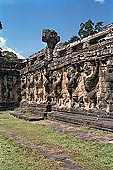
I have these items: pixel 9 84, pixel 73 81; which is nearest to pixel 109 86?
pixel 73 81

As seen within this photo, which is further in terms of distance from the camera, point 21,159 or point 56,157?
point 56,157

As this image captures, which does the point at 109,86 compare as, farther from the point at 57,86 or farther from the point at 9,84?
the point at 9,84

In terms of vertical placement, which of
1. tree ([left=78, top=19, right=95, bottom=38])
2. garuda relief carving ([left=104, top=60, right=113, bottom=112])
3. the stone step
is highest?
tree ([left=78, top=19, right=95, bottom=38])

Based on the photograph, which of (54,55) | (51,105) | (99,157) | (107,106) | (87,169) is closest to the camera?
(87,169)

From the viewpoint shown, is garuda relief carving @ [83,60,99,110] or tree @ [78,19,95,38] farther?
tree @ [78,19,95,38]

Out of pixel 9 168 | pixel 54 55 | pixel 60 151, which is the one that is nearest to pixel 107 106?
pixel 60 151

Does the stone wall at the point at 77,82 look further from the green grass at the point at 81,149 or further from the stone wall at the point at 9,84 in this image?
the stone wall at the point at 9,84

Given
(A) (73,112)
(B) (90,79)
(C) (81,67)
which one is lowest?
(A) (73,112)

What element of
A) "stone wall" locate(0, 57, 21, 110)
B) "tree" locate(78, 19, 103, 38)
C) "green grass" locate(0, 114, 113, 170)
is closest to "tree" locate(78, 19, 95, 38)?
"tree" locate(78, 19, 103, 38)

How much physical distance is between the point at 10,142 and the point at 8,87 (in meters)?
13.3

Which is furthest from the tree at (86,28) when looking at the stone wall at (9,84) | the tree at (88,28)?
the stone wall at (9,84)

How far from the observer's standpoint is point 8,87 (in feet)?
62.7

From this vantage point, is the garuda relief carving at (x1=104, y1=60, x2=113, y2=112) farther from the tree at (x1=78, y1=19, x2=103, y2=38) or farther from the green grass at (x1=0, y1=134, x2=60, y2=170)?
the tree at (x1=78, y1=19, x2=103, y2=38)

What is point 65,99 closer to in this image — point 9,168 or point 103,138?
point 103,138
